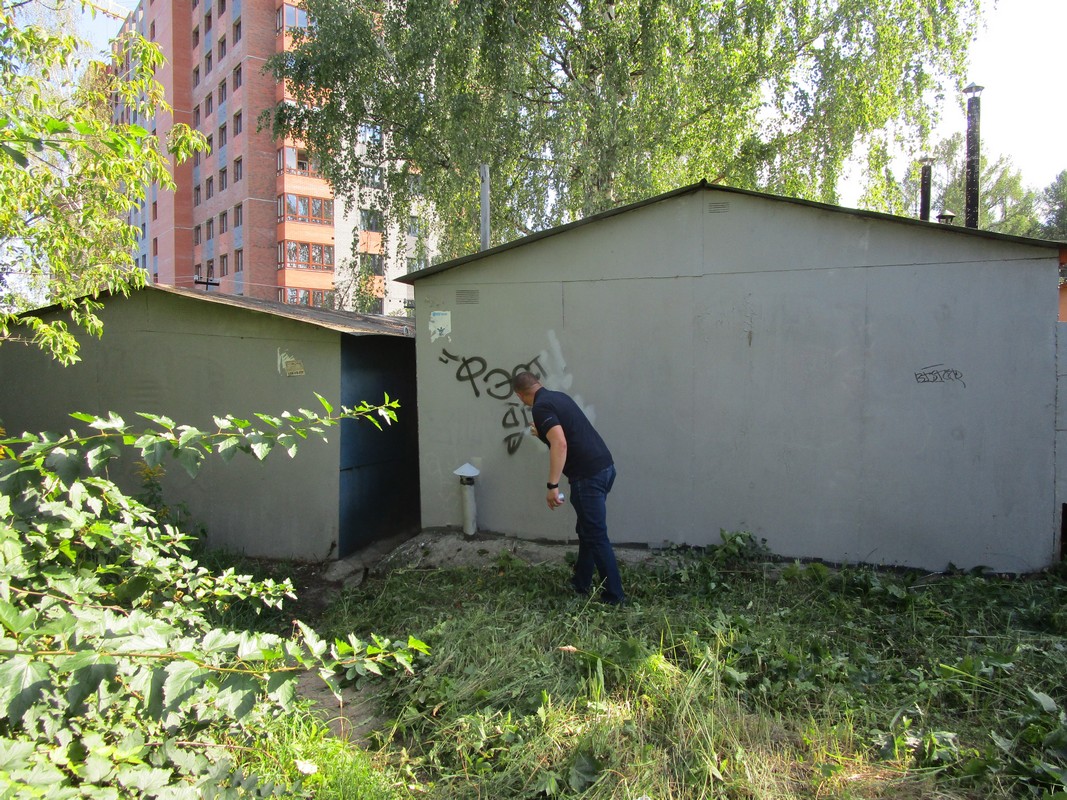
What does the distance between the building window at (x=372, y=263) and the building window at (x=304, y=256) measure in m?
18.6

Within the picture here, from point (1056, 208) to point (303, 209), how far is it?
39202 mm

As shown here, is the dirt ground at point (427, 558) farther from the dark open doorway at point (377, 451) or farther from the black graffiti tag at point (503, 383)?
the black graffiti tag at point (503, 383)

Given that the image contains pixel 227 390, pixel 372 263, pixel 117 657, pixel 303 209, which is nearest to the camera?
pixel 117 657

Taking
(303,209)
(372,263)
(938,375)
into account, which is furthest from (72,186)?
(303,209)

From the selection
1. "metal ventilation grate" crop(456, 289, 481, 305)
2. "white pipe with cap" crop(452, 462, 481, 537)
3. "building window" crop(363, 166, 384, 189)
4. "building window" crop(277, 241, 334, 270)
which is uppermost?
"building window" crop(277, 241, 334, 270)

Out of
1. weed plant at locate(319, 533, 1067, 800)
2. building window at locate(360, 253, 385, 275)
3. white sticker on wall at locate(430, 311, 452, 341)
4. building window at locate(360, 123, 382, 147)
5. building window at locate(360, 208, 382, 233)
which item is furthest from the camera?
building window at locate(360, 253, 385, 275)

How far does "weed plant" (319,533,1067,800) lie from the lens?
2504mm

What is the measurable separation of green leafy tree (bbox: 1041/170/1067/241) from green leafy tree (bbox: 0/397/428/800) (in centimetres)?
4180

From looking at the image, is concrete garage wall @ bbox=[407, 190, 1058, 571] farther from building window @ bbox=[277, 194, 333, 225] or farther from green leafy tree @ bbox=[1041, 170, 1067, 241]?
green leafy tree @ bbox=[1041, 170, 1067, 241]

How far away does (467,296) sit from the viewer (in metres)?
5.97

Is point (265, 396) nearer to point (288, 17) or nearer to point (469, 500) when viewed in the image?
point (469, 500)

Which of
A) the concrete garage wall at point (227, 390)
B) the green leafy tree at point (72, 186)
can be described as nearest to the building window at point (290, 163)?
the concrete garage wall at point (227, 390)

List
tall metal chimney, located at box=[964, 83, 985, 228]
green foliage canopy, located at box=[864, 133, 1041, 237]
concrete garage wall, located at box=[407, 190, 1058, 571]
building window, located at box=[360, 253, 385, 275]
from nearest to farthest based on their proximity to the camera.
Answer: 1. concrete garage wall, located at box=[407, 190, 1058, 571]
2. tall metal chimney, located at box=[964, 83, 985, 228]
3. building window, located at box=[360, 253, 385, 275]
4. green foliage canopy, located at box=[864, 133, 1041, 237]

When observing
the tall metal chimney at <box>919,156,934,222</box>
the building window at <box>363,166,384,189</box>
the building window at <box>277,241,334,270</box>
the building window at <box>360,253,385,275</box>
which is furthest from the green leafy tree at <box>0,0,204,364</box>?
the building window at <box>277,241,334,270</box>
